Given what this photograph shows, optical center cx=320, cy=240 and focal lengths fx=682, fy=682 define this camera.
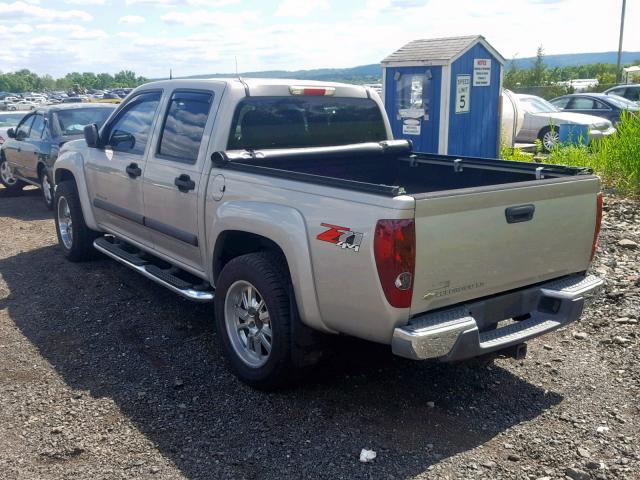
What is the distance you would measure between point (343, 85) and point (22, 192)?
9034 mm

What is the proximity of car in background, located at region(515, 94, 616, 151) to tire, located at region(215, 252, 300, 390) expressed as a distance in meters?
13.4

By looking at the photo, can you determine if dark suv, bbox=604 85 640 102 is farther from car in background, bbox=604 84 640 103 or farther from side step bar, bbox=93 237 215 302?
side step bar, bbox=93 237 215 302

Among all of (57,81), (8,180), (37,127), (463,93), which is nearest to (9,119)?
(8,180)

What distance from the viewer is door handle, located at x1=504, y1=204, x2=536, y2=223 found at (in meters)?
3.73

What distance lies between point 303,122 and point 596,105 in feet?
52.0

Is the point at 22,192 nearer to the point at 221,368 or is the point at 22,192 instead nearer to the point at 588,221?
the point at 221,368

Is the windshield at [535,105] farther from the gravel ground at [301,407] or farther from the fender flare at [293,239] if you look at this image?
the fender flare at [293,239]

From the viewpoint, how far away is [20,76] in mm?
115938

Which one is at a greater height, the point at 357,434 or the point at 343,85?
the point at 343,85

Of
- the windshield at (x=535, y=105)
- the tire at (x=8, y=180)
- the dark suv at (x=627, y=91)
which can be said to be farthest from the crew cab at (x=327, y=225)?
the dark suv at (x=627, y=91)

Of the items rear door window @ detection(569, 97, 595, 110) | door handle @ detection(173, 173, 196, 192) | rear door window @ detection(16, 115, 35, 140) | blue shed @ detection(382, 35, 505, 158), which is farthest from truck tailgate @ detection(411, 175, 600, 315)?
rear door window @ detection(569, 97, 595, 110)

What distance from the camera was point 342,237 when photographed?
3566 mm

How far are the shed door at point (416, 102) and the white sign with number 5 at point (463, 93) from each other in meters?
0.32

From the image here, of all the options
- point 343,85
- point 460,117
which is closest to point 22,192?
point 460,117
